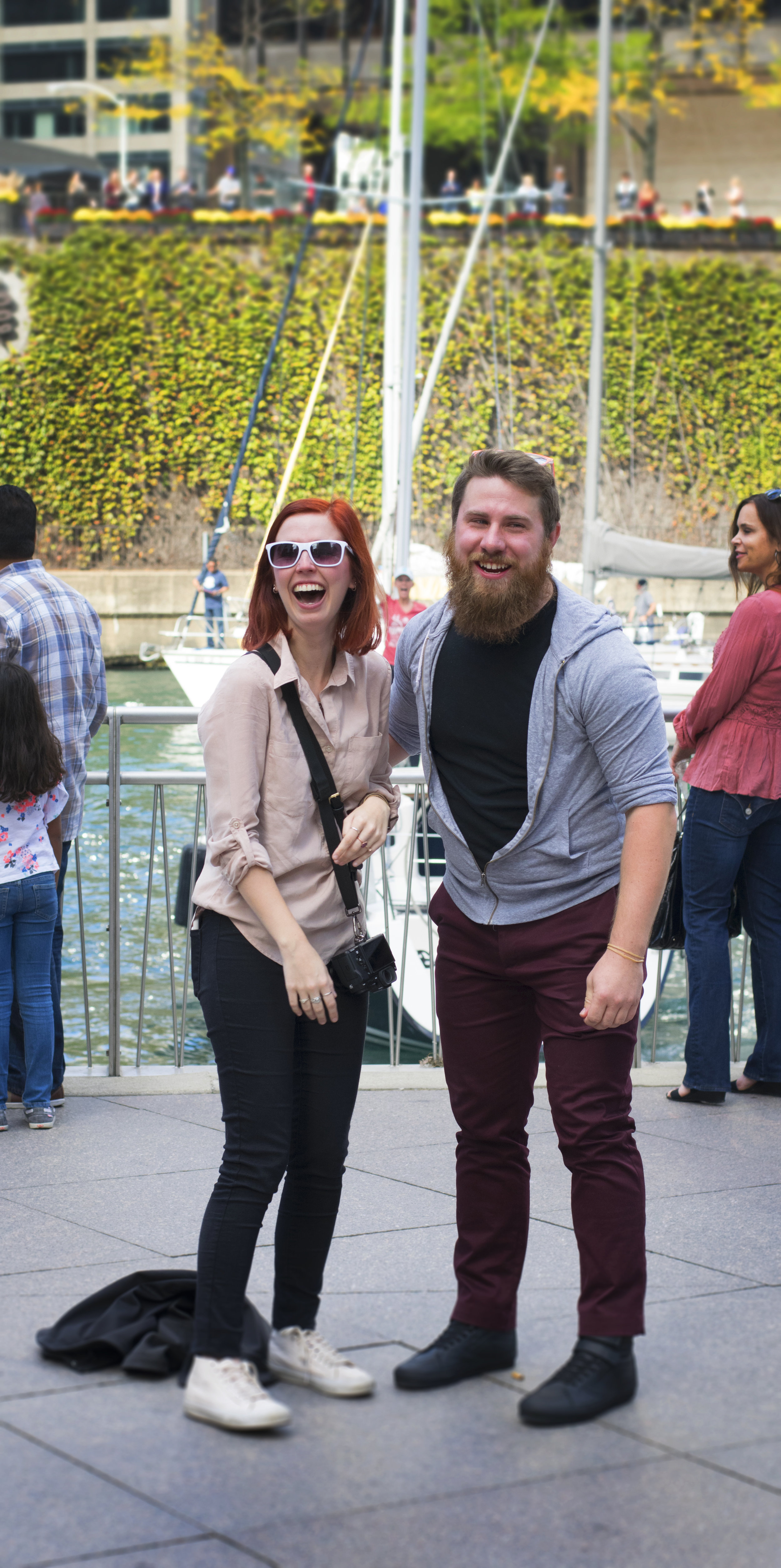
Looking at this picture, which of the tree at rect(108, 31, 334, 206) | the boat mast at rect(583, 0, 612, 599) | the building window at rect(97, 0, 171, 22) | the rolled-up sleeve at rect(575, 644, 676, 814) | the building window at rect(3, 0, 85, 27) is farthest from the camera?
the building window at rect(3, 0, 85, 27)

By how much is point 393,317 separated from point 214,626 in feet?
19.9

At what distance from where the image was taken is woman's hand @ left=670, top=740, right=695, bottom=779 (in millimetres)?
5930

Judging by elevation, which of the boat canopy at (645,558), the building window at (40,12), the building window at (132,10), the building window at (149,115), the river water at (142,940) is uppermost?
the building window at (40,12)

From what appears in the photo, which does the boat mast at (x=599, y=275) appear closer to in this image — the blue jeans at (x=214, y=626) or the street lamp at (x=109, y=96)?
the blue jeans at (x=214, y=626)

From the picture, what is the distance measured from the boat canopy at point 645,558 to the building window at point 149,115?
27009 millimetres

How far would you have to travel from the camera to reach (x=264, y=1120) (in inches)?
130

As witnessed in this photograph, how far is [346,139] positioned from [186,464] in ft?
40.3

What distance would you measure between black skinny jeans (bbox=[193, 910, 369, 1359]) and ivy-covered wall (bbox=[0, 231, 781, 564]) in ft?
115

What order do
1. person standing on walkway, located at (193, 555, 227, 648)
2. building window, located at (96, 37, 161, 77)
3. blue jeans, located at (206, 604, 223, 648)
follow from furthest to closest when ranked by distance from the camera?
building window, located at (96, 37, 161, 77) → person standing on walkway, located at (193, 555, 227, 648) → blue jeans, located at (206, 604, 223, 648)

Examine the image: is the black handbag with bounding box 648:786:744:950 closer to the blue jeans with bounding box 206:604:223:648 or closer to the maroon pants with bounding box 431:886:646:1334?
the maroon pants with bounding box 431:886:646:1334

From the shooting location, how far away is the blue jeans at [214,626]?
2261 centimetres

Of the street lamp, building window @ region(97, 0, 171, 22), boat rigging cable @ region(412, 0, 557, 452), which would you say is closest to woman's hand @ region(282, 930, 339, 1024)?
boat rigging cable @ region(412, 0, 557, 452)

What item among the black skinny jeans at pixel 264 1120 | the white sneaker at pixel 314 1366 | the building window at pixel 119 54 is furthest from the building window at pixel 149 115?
the white sneaker at pixel 314 1366

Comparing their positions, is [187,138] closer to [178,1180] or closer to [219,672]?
[219,672]
